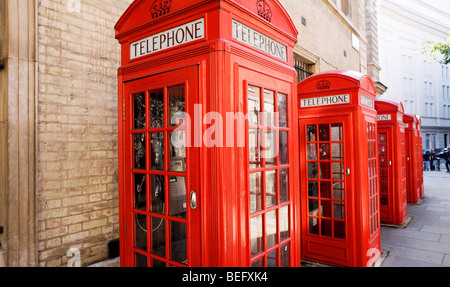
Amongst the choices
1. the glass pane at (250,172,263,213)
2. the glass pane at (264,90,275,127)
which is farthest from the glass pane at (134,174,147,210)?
the glass pane at (264,90,275,127)

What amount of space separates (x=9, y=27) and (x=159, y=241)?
2548mm

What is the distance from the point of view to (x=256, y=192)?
7.49ft

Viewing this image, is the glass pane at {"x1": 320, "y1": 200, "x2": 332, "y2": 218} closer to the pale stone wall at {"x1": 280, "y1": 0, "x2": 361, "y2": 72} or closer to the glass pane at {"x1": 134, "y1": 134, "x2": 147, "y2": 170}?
the glass pane at {"x1": 134, "y1": 134, "x2": 147, "y2": 170}

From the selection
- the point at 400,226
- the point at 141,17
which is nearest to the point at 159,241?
the point at 141,17

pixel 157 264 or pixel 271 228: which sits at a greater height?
pixel 271 228

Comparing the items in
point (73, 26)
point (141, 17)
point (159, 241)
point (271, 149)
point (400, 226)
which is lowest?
point (400, 226)

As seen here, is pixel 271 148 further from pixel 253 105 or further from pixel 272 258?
pixel 272 258

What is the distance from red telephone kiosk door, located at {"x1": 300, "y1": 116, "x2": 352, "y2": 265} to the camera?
13.5 ft

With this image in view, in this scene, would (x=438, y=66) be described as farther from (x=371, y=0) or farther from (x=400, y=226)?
(x=400, y=226)

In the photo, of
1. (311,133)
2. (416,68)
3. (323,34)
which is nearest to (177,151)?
(311,133)

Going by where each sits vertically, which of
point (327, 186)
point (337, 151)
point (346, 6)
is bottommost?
point (327, 186)

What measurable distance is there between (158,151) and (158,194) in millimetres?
352

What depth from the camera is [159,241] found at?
7.73 feet

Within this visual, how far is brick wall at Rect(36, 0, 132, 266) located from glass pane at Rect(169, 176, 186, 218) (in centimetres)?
161
